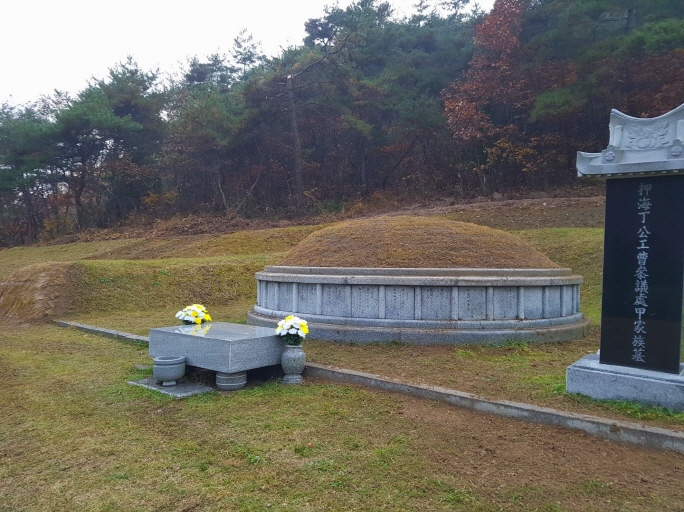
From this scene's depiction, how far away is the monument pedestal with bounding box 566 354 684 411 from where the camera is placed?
4.07m

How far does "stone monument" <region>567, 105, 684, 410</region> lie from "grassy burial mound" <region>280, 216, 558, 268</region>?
294 cm

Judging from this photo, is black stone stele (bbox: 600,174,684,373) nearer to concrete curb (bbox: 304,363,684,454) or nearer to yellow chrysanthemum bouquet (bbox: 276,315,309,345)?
concrete curb (bbox: 304,363,684,454)

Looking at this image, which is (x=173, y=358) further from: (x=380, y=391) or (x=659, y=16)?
(x=659, y=16)

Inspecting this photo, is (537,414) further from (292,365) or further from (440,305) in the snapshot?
(440,305)

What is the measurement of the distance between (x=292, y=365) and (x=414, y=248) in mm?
3182

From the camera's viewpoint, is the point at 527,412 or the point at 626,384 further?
the point at 626,384

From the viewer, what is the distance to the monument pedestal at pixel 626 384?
13.3ft

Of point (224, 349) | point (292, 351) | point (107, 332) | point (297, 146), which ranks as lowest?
point (107, 332)

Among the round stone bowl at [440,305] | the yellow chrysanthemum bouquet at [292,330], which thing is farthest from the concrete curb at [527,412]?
the round stone bowl at [440,305]

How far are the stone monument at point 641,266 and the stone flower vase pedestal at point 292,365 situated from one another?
8.69 ft

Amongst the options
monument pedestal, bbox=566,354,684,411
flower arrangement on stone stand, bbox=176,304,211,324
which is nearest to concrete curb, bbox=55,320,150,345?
flower arrangement on stone stand, bbox=176,304,211,324

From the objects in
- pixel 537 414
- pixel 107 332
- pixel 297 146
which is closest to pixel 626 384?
pixel 537 414

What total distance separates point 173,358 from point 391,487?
3231mm

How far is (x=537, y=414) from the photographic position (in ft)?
13.4
